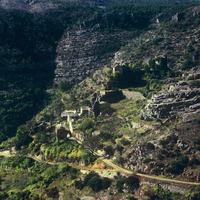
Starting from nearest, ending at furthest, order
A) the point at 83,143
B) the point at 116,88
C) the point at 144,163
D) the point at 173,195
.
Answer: the point at 173,195 → the point at 144,163 → the point at 83,143 → the point at 116,88

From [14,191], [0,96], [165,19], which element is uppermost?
[165,19]

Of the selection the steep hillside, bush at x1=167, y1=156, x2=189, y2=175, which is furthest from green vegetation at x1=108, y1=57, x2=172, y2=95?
bush at x1=167, y1=156, x2=189, y2=175

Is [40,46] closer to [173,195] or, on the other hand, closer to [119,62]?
[119,62]

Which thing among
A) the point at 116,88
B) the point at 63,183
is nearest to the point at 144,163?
the point at 63,183

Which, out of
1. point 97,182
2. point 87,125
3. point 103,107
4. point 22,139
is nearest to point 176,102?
point 87,125

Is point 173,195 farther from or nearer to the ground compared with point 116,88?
nearer to the ground

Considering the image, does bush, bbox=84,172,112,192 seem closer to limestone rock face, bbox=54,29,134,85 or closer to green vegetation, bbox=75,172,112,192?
green vegetation, bbox=75,172,112,192

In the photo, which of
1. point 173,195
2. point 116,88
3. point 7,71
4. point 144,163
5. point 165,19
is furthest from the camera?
point 165,19
